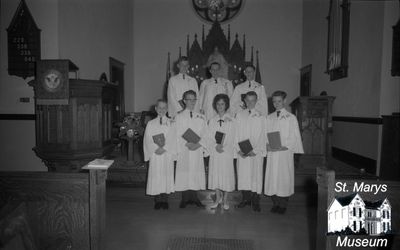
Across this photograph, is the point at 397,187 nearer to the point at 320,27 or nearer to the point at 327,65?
the point at 327,65

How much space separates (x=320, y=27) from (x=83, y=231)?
809 centimetres

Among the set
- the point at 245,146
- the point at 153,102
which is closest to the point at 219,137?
the point at 245,146

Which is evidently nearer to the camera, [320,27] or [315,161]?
[315,161]

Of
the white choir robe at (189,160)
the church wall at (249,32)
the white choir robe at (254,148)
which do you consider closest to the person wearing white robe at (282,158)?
the white choir robe at (254,148)

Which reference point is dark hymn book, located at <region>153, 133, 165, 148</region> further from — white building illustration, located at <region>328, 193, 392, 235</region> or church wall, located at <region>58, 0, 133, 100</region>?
church wall, located at <region>58, 0, 133, 100</region>

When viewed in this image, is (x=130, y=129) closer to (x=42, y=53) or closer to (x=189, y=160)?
(x=189, y=160)

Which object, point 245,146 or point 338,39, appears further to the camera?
point 338,39

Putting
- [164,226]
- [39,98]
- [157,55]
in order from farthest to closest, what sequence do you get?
[157,55], [39,98], [164,226]

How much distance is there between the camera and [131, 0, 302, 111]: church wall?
33.0 ft

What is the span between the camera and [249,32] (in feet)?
33.0

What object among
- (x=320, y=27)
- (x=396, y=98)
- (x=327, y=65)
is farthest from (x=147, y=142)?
(x=320, y=27)

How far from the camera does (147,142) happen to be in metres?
4.05

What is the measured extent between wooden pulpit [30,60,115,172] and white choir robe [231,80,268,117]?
7.51 feet

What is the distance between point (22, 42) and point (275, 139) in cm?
461
